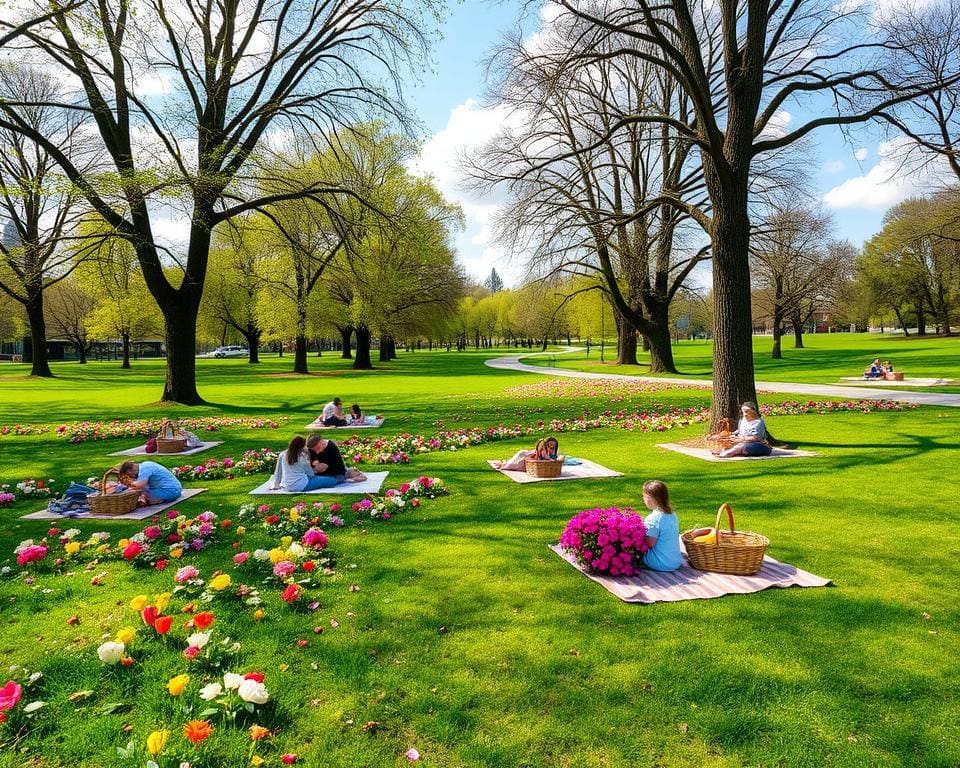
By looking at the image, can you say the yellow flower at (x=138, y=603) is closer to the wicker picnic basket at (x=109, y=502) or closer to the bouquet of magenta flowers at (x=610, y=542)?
the bouquet of magenta flowers at (x=610, y=542)

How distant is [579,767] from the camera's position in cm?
323

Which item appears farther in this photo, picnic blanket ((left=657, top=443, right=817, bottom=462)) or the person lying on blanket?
picnic blanket ((left=657, top=443, right=817, bottom=462))

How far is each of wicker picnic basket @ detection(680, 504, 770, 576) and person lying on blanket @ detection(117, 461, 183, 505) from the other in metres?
7.47

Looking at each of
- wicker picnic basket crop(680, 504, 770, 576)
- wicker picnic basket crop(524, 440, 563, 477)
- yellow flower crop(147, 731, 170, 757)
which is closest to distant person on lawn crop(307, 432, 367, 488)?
wicker picnic basket crop(524, 440, 563, 477)

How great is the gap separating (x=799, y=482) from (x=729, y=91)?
8618 millimetres

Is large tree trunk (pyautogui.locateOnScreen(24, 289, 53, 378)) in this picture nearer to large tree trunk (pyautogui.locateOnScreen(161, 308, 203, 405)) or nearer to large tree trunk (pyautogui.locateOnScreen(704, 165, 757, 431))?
large tree trunk (pyautogui.locateOnScreen(161, 308, 203, 405))

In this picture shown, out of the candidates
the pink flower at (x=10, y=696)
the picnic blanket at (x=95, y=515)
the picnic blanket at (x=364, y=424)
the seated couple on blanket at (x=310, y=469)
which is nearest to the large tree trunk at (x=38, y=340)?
the picnic blanket at (x=364, y=424)

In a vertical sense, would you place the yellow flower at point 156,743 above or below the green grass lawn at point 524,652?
above

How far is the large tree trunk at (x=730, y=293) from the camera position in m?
12.9

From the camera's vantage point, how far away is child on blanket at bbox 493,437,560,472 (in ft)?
33.0

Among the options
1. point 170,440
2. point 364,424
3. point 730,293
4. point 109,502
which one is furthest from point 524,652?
point 364,424

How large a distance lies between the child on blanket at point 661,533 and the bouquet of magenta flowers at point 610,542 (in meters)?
0.12

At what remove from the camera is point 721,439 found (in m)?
12.3

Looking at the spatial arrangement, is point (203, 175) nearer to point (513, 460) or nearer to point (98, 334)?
point (513, 460)
